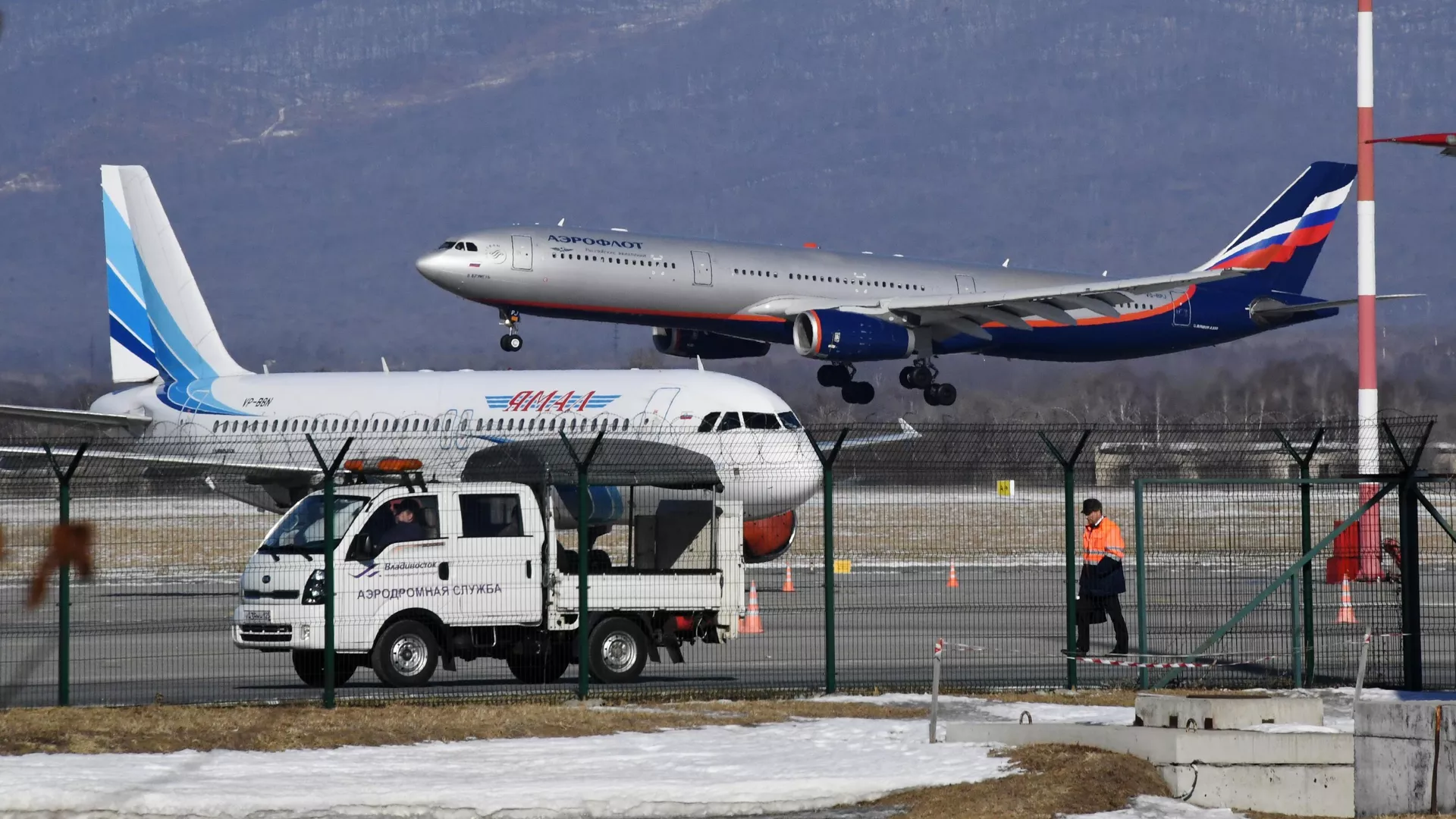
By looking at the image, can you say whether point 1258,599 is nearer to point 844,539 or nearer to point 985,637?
point 985,637

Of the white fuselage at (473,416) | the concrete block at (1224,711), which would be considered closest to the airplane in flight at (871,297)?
the white fuselage at (473,416)

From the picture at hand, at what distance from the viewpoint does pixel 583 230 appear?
51.0 meters

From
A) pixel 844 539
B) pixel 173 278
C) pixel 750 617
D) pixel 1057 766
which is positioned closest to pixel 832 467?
pixel 1057 766

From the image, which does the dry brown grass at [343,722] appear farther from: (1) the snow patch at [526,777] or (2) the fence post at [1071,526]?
(2) the fence post at [1071,526]

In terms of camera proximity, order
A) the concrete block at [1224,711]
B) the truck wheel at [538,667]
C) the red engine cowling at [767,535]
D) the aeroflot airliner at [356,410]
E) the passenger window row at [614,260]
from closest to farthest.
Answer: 1. the concrete block at [1224,711]
2. the truck wheel at [538,667]
3. the red engine cowling at [767,535]
4. the aeroflot airliner at [356,410]
5. the passenger window row at [614,260]

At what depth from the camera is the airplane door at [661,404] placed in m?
31.2

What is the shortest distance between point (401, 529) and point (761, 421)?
1395 centimetres

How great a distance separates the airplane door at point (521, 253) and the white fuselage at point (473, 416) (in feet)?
32.9

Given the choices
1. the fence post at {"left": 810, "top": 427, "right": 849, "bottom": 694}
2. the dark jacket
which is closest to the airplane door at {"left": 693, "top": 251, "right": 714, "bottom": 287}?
the dark jacket

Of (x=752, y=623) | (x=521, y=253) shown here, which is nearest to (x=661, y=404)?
(x=752, y=623)

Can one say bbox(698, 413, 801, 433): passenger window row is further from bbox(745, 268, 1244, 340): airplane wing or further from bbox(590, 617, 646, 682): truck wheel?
bbox(745, 268, 1244, 340): airplane wing

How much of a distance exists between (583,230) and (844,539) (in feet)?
43.1

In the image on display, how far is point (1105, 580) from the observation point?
62.5ft

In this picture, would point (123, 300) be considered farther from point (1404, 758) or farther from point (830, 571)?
point (1404, 758)
